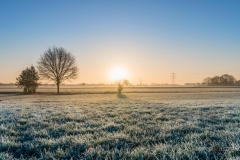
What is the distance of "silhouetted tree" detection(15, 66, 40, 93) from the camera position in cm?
5567

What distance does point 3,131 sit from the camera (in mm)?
5836

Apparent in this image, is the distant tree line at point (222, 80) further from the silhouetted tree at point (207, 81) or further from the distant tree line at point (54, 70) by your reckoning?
the distant tree line at point (54, 70)

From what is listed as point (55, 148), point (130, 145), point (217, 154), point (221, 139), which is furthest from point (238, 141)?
point (55, 148)

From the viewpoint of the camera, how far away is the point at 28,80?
56.2 meters

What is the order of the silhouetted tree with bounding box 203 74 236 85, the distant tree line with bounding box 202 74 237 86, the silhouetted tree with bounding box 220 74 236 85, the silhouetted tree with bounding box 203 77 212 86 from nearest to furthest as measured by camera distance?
the silhouetted tree with bounding box 220 74 236 85
the distant tree line with bounding box 202 74 237 86
the silhouetted tree with bounding box 203 74 236 85
the silhouetted tree with bounding box 203 77 212 86

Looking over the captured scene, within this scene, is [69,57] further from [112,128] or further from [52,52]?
[112,128]

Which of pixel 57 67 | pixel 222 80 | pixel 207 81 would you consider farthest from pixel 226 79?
pixel 57 67

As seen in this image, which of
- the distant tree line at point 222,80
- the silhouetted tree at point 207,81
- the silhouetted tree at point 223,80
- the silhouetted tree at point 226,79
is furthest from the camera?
the silhouetted tree at point 207,81

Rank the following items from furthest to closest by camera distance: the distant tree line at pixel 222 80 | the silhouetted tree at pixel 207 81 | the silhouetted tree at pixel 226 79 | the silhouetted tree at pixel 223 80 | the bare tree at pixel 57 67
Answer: the silhouetted tree at pixel 207 81
the silhouetted tree at pixel 223 80
the distant tree line at pixel 222 80
the silhouetted tree at pixel 226 79
the bare tree at pixel 57 67

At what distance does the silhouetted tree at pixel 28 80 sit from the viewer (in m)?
55.7

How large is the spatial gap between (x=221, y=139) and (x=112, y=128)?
10.6 feet

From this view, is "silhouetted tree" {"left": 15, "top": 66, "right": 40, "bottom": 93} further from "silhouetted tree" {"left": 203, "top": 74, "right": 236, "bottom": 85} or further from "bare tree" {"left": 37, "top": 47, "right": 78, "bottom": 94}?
"silhouetted tree" {"left": 203, "top": 74, "right": 236, "bottom": 85}

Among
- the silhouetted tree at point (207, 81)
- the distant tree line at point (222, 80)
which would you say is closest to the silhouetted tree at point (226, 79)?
the distant tree line at point (222, 80)

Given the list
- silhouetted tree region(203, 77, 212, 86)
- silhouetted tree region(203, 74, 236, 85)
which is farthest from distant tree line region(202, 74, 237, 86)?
silhouetted tree region(203, 77, 212, 86)
